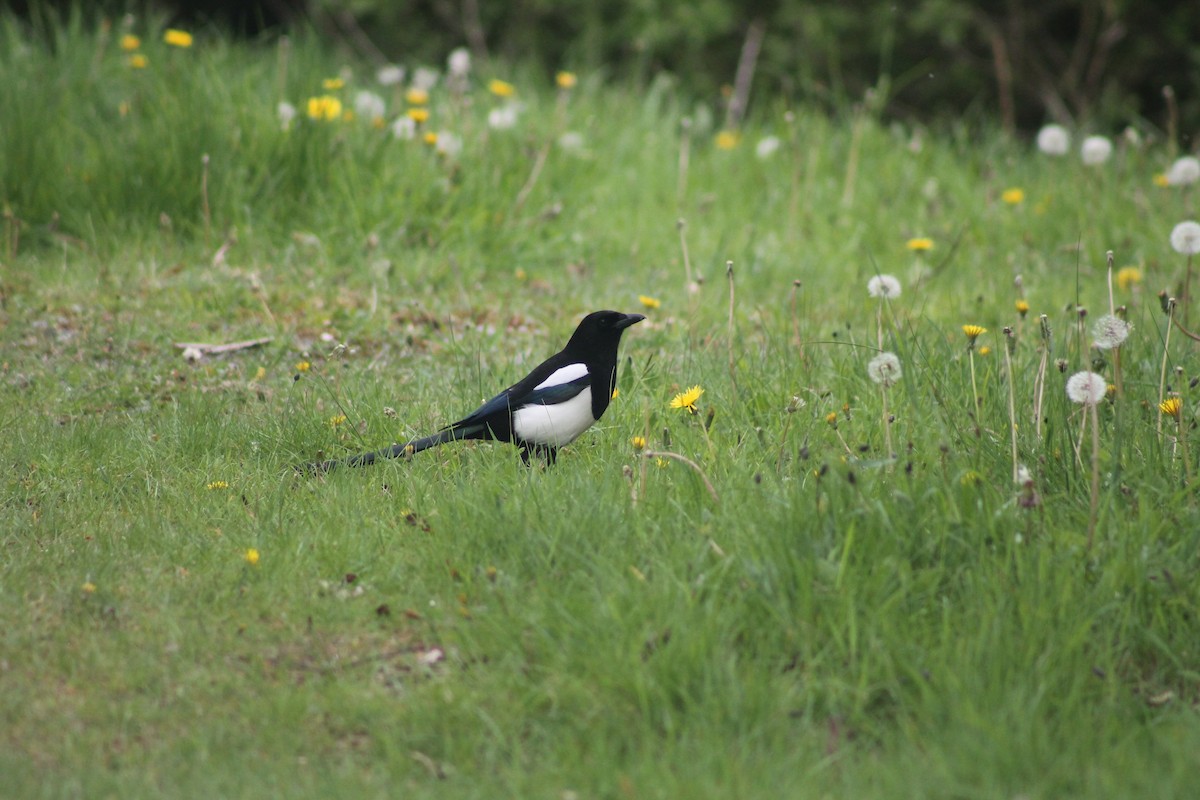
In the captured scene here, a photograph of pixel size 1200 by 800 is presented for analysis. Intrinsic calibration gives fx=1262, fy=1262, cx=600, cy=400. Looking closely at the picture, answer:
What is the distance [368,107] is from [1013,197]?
3207 mm

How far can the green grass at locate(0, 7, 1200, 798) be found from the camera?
2482 mm

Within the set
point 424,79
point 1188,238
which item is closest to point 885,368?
point 1188,238

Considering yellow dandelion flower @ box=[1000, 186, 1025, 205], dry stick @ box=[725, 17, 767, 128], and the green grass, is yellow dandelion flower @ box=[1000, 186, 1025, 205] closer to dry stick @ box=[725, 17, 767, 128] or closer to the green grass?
the green grass

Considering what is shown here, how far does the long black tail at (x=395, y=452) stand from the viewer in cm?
350

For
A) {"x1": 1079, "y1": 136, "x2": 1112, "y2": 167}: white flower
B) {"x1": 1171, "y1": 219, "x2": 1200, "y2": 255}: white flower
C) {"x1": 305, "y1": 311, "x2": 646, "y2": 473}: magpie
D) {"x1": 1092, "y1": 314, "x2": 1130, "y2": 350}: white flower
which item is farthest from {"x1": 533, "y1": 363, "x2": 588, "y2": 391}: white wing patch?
{"x1": 1079, "y1": 136, "x2": 1112, "y2": 167}: white flower

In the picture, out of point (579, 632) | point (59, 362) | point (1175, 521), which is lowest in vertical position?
point (59, 362)

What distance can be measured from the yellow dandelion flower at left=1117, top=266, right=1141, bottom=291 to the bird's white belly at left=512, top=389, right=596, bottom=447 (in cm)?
280

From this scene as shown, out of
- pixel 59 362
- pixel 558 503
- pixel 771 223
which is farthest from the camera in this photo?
pixel 771 223

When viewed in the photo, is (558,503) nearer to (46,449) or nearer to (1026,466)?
(1026,466)

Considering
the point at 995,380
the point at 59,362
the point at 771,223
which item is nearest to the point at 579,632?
the point at 995,380

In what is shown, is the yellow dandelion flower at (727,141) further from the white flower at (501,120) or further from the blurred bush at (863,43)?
the blurred bush at (863,43)

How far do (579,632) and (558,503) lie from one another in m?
0.50

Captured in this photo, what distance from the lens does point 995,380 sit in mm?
3652

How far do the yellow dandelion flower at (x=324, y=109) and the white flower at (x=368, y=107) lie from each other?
0.59 feet
